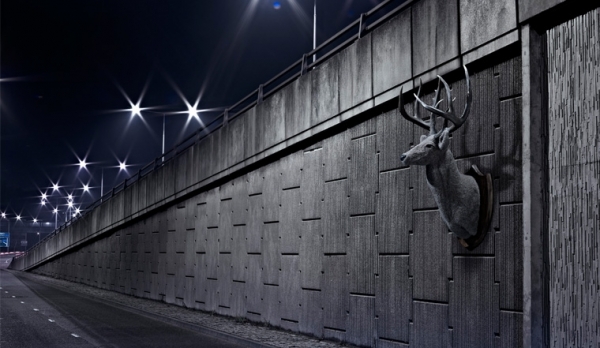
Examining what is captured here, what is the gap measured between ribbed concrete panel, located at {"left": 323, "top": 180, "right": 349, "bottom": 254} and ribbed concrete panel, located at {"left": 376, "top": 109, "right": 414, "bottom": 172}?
1.71 metres

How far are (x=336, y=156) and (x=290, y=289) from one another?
389cm

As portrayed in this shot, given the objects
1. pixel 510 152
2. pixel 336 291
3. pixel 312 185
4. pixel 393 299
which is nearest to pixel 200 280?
pixel 312 185

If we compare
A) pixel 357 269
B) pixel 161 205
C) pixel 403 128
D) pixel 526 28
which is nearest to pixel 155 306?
pixel 161 205

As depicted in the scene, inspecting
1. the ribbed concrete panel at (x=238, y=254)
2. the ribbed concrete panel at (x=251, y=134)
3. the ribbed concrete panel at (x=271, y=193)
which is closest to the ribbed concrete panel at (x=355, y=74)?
the ribbed concrete panel at (x=271, y=193)

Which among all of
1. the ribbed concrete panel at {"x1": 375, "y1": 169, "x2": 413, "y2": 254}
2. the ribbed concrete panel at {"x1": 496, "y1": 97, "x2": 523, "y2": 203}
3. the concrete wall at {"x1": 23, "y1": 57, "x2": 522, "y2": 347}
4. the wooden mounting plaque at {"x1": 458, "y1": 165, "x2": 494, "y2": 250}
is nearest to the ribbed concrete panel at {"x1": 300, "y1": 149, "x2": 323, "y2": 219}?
the concrete wall at {"x1": 23, "y1": 57, "x2": 522, "y2": 347}

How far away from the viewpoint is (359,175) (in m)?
15.3

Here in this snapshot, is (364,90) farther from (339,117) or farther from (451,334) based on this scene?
(451,334)

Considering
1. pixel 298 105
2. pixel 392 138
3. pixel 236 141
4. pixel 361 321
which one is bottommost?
pixel 361 321

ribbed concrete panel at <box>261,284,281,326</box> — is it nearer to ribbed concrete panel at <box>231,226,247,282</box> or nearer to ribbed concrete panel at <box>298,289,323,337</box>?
ribbed concrete panel at <box>298,289,323,337</box>

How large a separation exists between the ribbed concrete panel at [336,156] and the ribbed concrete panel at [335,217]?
18 cm

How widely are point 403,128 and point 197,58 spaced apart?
16982mm

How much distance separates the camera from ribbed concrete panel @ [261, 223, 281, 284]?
19.3 meters

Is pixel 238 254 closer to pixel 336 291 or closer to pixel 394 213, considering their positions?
pixel 336 291

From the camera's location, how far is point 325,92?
16.9 metres
